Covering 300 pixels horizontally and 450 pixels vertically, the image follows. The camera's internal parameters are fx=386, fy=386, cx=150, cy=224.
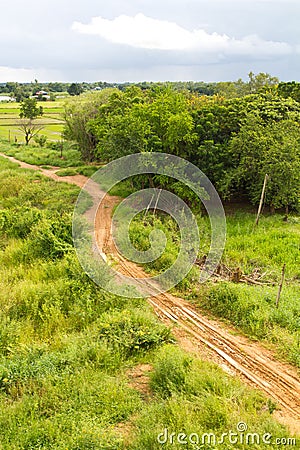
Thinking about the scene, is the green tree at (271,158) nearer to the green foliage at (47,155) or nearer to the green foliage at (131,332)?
the green foliage at (131,332)

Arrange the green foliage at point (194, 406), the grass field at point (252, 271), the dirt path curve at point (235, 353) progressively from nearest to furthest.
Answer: the green foliage at point (194, 406), the dirt path curve at point (235, 353), the grass field at point (252, 271)

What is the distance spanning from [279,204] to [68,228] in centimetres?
729

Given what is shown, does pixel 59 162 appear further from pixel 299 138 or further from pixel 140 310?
pixel 140 310

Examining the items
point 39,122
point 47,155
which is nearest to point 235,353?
point 47,155

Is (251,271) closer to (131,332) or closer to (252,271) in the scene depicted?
(252,271)

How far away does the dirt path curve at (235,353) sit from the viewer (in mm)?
Result: 4930

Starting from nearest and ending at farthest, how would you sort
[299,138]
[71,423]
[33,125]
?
1. [71,423]
2. [299,138]
3. [33,125]

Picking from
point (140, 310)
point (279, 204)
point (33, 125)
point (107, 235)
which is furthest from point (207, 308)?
point (33, 125)

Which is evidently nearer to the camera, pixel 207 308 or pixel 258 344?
pixel 258 344

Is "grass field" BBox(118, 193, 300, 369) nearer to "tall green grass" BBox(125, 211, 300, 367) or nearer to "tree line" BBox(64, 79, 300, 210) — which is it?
"tall green grass" BBox(125, 211, 300, 367)

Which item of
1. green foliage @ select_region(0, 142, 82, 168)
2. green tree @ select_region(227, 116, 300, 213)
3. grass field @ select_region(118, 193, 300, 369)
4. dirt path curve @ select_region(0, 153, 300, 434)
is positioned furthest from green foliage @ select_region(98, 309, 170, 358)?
green foliage @ select_region(0, 142, 82, 168)

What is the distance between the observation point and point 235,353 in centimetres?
583

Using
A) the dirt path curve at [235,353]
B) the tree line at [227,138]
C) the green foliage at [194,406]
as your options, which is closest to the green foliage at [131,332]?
the dirt path curve at [235,353]

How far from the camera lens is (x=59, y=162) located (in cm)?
2128
